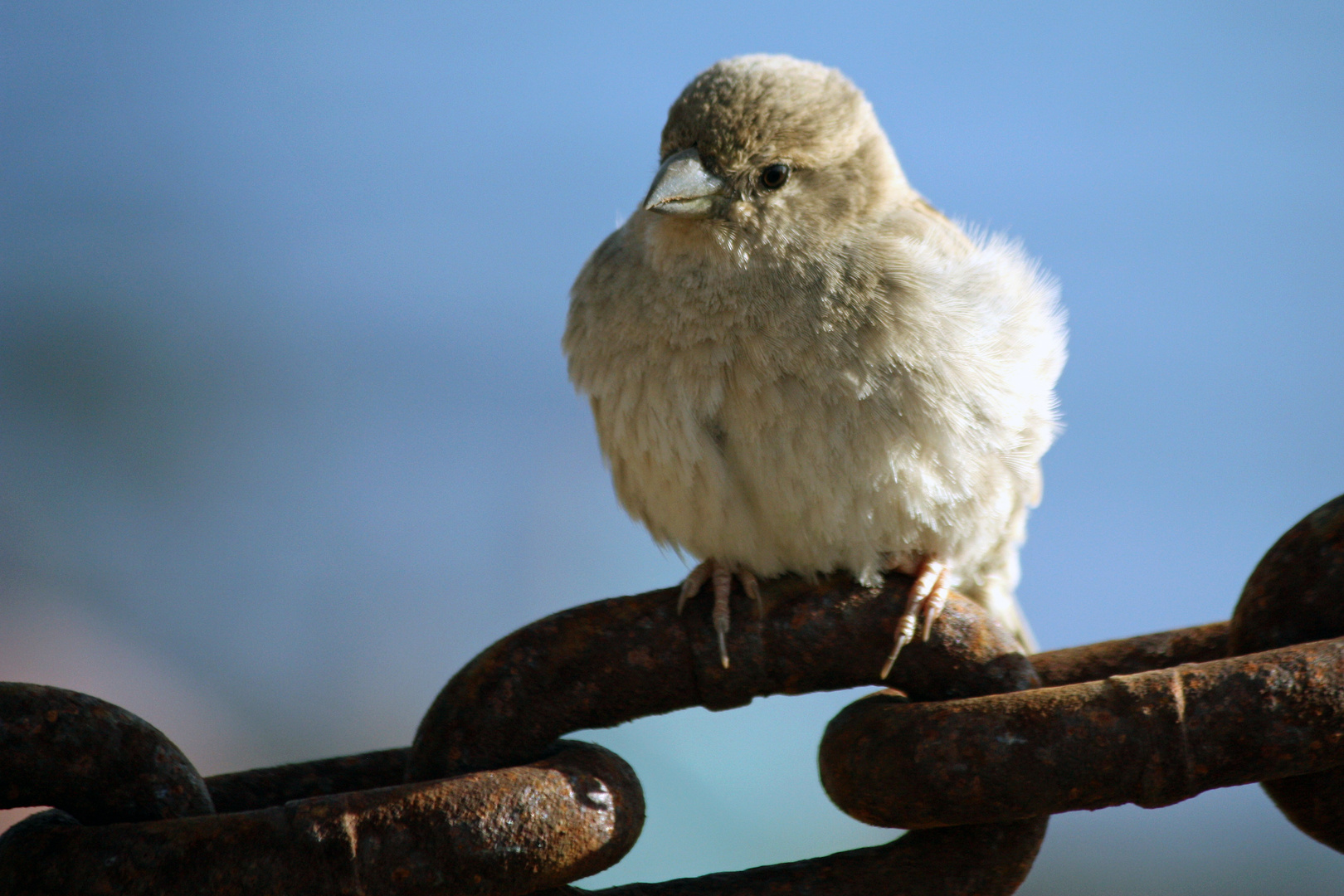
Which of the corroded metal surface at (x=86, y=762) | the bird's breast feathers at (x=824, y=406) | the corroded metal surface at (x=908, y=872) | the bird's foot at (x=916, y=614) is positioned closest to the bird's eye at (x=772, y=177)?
the bird's breast feathers at (x=824, y=406)

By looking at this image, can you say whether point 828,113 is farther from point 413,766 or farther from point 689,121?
point 413,766

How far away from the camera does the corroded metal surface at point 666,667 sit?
1.20 m

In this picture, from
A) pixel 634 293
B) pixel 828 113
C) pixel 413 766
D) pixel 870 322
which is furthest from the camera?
pixel 828 113

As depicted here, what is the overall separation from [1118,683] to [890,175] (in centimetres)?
141

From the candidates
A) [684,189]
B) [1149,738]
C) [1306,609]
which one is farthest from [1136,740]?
[684,189]

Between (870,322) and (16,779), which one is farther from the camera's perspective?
(870,322)

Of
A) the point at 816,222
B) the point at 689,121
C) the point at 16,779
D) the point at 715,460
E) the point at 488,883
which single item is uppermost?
the point at 689,121

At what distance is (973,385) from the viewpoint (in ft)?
6.06

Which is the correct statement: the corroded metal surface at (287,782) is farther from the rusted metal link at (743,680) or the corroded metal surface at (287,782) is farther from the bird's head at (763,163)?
the bird's head at (763,163)

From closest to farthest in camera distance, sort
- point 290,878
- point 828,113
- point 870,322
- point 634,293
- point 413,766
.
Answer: point 290,878 < point 413,766 < point 870,322 < point 634,293 < point 828,113

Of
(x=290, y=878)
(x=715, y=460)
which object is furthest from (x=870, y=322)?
(x=290, y=878)

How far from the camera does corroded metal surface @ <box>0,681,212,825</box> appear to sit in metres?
1.05

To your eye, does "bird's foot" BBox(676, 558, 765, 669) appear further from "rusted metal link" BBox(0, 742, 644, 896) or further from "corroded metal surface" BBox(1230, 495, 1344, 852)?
"corroded metal surface" BBox(1230, 495, 1344, 852)

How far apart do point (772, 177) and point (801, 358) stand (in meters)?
0.46
